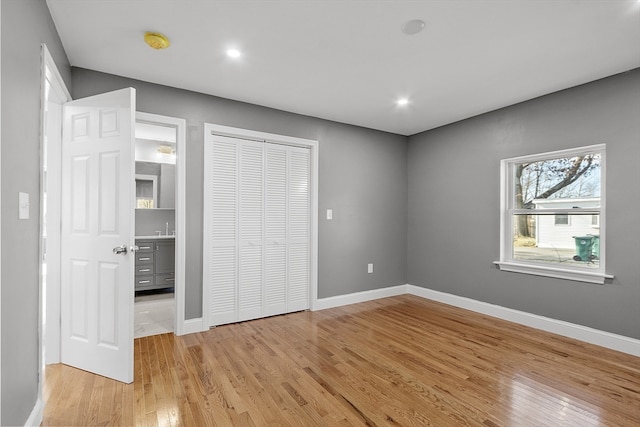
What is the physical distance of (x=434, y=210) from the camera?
15.1 ft

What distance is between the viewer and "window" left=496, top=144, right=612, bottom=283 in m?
→ 3.08

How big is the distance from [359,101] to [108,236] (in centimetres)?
281

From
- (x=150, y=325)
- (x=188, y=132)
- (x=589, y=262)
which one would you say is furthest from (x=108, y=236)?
(x=589, y=262)

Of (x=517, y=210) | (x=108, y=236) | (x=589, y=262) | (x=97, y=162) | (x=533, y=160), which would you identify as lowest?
(x=589, y=262)

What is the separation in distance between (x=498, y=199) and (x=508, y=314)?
1376 millimetres

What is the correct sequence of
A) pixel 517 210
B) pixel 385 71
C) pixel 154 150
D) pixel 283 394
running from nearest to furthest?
pixel 283 394
pixel 385 71
pixel 517 210
pixel 154 150

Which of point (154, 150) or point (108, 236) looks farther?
point (154, 150)

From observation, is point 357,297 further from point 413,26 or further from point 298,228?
point 413,26

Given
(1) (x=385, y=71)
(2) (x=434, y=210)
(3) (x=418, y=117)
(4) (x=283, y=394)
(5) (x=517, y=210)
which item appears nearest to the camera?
(4) (x=283, y=394)

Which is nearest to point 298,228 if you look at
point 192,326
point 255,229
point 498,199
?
point 255,229

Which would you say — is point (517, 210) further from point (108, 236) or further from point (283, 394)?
point (108, 236)

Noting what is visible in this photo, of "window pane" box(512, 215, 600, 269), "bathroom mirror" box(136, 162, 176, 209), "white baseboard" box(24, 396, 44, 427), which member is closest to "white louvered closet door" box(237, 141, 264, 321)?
"white baseboard" box(24, 396, 44, 427)

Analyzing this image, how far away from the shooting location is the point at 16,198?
4.96ft

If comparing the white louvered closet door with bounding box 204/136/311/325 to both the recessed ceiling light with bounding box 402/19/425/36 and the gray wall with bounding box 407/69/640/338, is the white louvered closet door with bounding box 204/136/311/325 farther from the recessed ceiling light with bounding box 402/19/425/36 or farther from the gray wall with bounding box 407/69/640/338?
the recessed ceiling light with bounding box 402/19/425/36
